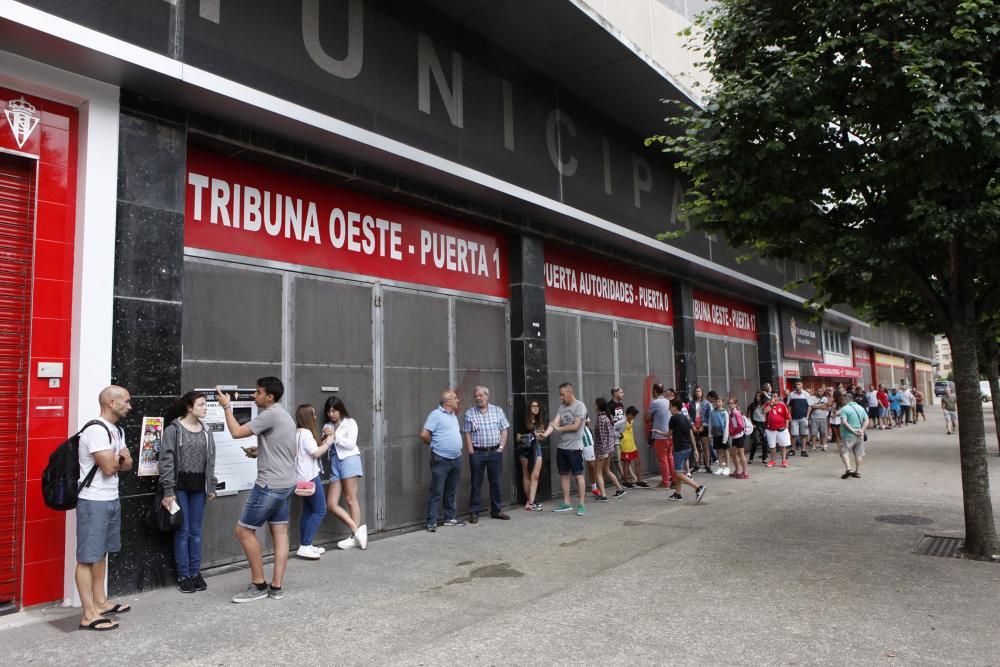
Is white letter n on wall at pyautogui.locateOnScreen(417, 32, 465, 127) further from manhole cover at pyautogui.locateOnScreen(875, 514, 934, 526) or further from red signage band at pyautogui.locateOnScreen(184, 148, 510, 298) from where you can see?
manhole cover at pyautogui.locateOnScreen(875, 514, 934, 526)

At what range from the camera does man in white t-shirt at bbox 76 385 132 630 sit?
16.8 feet

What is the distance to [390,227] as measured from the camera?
9.29m

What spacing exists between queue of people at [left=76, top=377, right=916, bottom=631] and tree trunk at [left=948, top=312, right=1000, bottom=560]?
3975mm

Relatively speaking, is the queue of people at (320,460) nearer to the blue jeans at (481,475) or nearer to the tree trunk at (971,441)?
the blue jeans at (481,475)

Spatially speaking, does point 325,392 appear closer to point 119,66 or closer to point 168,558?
point 168,558

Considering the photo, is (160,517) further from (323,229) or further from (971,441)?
(971,441)

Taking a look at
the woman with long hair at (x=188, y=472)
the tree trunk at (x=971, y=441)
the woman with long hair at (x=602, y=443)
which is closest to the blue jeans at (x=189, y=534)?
the woman with long hair at (x=188, y=472)

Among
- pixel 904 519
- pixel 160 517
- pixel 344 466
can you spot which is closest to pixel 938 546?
pixel 904 519

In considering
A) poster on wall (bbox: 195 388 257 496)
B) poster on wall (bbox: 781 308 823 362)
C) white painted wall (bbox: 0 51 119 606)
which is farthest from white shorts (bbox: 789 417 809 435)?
white painted wall (bbox: 0 51 119 606)

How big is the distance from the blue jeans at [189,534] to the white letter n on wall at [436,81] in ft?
17.6

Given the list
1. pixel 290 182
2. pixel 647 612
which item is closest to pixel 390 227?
pixel 290 182

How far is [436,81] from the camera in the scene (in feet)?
30.4

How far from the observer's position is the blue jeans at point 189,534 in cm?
612

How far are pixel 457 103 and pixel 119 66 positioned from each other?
4622 mm
